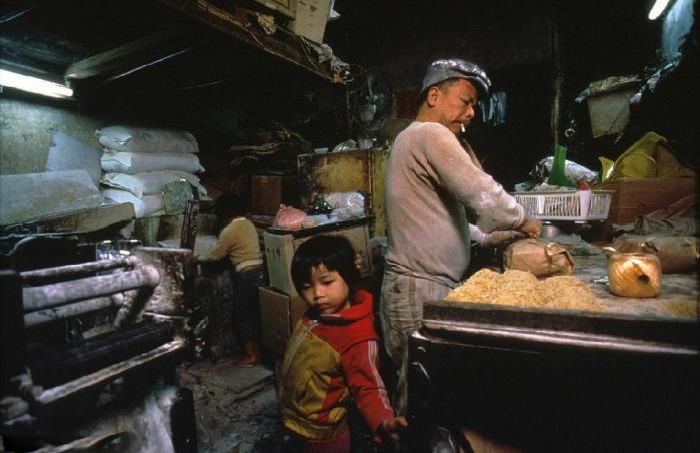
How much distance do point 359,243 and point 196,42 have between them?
10.6ft

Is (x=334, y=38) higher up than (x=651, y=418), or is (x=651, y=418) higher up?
(x=334, y=38)

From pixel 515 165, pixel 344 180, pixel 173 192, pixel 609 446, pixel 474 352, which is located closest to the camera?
pixel 609 446

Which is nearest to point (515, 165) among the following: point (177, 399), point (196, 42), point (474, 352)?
point (196, 42)

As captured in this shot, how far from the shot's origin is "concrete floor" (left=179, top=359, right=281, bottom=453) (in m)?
3.94

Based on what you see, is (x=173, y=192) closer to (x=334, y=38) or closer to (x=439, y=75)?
(x=439, y=75)

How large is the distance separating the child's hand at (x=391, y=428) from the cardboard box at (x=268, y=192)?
594 centimetres

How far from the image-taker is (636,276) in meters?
1.64

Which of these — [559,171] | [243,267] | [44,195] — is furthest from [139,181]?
[559,171]

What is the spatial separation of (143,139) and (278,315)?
135 inches

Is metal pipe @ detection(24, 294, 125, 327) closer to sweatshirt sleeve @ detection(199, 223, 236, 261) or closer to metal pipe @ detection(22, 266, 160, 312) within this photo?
metal pipe @ detection(22, 266, 160, 312)

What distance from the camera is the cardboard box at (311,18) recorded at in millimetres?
6195

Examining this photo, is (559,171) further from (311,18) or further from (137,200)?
(137,200)

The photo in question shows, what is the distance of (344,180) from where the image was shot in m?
6.56

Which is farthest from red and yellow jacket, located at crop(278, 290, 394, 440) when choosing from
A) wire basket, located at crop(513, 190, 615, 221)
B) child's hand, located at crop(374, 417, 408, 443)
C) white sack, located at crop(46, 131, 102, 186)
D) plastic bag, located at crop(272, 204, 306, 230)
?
white sack, located at crop(46, 131, 102, 186)
